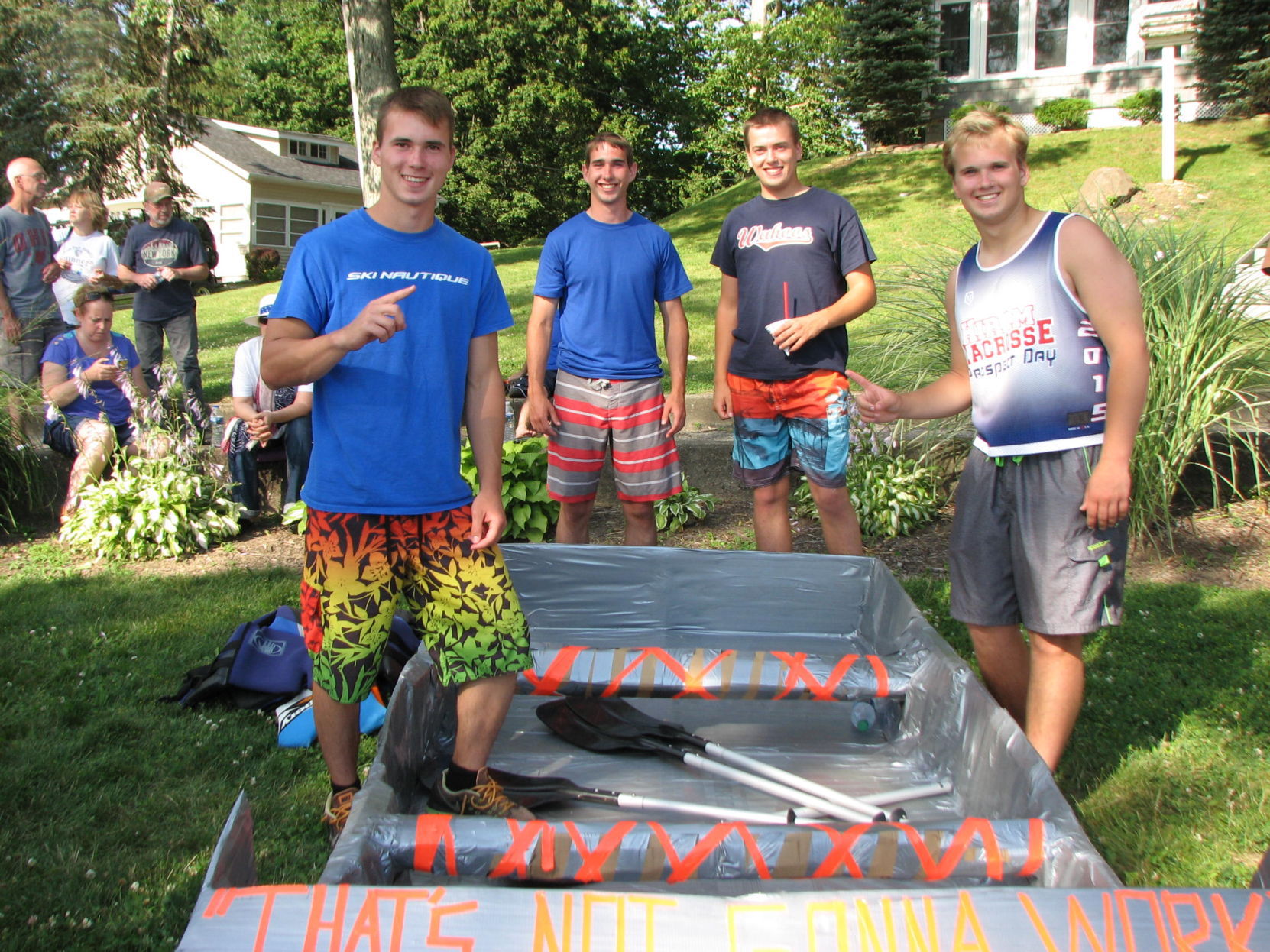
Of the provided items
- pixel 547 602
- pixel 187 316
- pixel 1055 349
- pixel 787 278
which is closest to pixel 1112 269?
pixel 1055 349

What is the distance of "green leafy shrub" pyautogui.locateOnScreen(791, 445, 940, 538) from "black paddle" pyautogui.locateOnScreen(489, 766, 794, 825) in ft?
9.42

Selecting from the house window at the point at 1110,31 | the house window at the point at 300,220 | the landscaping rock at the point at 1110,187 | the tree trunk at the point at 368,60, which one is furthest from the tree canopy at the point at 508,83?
the tree trunk at the point at 368,60

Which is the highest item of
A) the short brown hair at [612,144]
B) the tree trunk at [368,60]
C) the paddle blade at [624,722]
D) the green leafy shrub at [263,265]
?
the green leafy shrub at [263,265]

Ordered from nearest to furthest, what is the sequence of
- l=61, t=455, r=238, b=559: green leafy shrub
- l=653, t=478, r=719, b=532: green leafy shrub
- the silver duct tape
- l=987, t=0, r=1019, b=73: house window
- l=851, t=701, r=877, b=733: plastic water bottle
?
the silver duct tape
l=851, t=701, r=877, b=733: plastic water bottle
l=61, t=455, r=238, b=559: green leafy shrub
l=653, t=478, r=719, b=532: green leafy shrub
l=987, t=0, r=1019, b=73: house window

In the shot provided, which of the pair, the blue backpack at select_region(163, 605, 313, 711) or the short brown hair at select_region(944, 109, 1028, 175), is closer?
the short brown hair at select_region(944, 109, 1028, 175)

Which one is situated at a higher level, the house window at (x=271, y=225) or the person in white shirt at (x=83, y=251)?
the house window at (x=271, y=225)

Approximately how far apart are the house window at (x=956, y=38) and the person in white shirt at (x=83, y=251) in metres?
20.5

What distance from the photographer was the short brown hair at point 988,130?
8.67 feet

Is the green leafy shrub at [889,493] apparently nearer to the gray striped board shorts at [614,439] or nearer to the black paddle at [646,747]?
the gray striped board shorts at [614,439]

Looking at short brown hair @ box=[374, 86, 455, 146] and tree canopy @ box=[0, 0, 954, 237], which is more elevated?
tree canopy @ box=[0, 0, 954, 237]

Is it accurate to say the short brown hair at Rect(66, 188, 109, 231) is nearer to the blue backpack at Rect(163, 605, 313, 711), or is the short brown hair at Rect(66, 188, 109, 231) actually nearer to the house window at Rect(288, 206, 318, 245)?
the blue backpack at Rect(163, 605, 313, 711)

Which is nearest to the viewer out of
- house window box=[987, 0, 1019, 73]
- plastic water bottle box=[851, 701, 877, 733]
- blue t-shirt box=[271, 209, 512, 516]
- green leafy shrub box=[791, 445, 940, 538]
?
blue t-shirt box=[271, 209, 512, 516]

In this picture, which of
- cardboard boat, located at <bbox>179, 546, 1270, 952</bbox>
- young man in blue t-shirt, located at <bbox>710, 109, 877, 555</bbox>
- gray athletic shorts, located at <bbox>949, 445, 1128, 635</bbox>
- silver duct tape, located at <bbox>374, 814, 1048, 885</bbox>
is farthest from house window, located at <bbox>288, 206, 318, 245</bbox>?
silver duct tape, located at <bbox>374, 814, 1048, 885</bbox>

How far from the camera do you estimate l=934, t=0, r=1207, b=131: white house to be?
2167 cm
